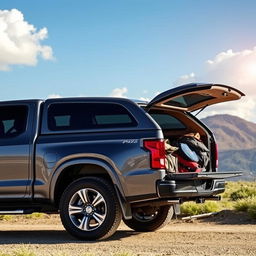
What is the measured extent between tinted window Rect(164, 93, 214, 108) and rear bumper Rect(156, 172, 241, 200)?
4.20ft

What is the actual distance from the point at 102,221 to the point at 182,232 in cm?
200

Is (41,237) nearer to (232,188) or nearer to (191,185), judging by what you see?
(191,185)

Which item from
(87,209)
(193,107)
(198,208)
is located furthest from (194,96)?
(198,208)

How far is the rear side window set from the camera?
27.1 feet

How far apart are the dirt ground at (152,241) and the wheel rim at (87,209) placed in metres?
0.29

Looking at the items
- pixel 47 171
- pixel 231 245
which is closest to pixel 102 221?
pixel 47 171

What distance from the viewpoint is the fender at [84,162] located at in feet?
26.2

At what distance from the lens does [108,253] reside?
6930 mm

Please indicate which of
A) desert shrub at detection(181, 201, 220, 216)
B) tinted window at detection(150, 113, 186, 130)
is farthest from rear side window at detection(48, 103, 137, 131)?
desert shrub at detection(181, 201, 220, 216)

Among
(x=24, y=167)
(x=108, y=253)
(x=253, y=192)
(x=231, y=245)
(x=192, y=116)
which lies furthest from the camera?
(x=253, y=192)

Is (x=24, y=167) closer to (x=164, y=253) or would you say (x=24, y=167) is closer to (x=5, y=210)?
(x=5, y=210)

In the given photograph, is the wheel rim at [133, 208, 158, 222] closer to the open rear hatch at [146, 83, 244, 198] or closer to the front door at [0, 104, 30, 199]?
the open rear hatch at [146, 83, 244, 198]

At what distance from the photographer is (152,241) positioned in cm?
840

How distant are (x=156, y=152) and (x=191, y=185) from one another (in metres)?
0.86
